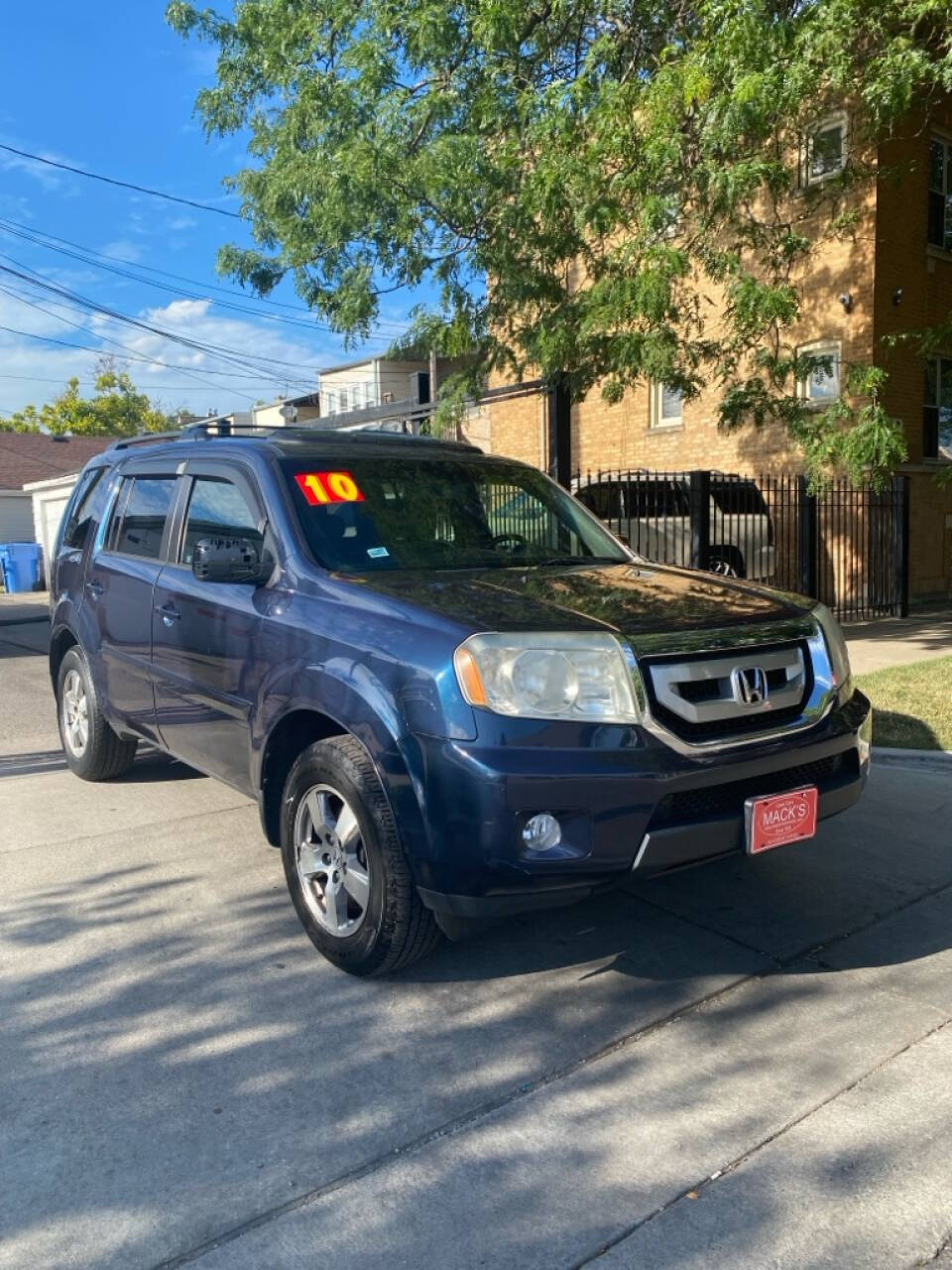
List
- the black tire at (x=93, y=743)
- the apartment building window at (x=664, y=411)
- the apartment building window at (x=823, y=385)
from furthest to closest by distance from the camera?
the apartment building window at (x=664, y=411), the apartment building window at (x=823, y=385), the black tire at (x=93, y=743)

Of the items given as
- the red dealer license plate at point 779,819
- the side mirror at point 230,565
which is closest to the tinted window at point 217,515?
the side mirror at point 230,565

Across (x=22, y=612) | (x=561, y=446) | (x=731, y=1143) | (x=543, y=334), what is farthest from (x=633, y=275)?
(x=22, y=612)

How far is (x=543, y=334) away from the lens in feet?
32.5

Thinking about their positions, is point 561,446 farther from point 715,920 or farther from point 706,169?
point 715,920

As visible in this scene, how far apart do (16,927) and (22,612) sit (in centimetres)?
1679

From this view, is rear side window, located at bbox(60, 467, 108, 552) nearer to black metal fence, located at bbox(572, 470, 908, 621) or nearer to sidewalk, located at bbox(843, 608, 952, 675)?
sidewalk, located at bbox(843, 608, 952, 675)

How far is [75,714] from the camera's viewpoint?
641 cm

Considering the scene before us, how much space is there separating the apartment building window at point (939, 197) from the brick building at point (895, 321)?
0.05ft

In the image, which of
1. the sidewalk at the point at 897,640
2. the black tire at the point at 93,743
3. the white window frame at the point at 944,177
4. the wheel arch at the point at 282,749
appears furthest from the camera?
the white window frame at the point at 944,177

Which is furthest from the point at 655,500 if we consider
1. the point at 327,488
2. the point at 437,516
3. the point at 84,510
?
the point at 327,488

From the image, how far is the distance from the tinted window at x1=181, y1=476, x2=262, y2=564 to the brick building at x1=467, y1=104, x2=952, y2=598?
9.32m

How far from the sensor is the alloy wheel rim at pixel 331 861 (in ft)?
11.9

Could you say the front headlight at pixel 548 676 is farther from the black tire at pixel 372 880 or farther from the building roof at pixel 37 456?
the building roof at pixel 37 456

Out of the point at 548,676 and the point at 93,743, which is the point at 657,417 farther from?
the point at 548,676
